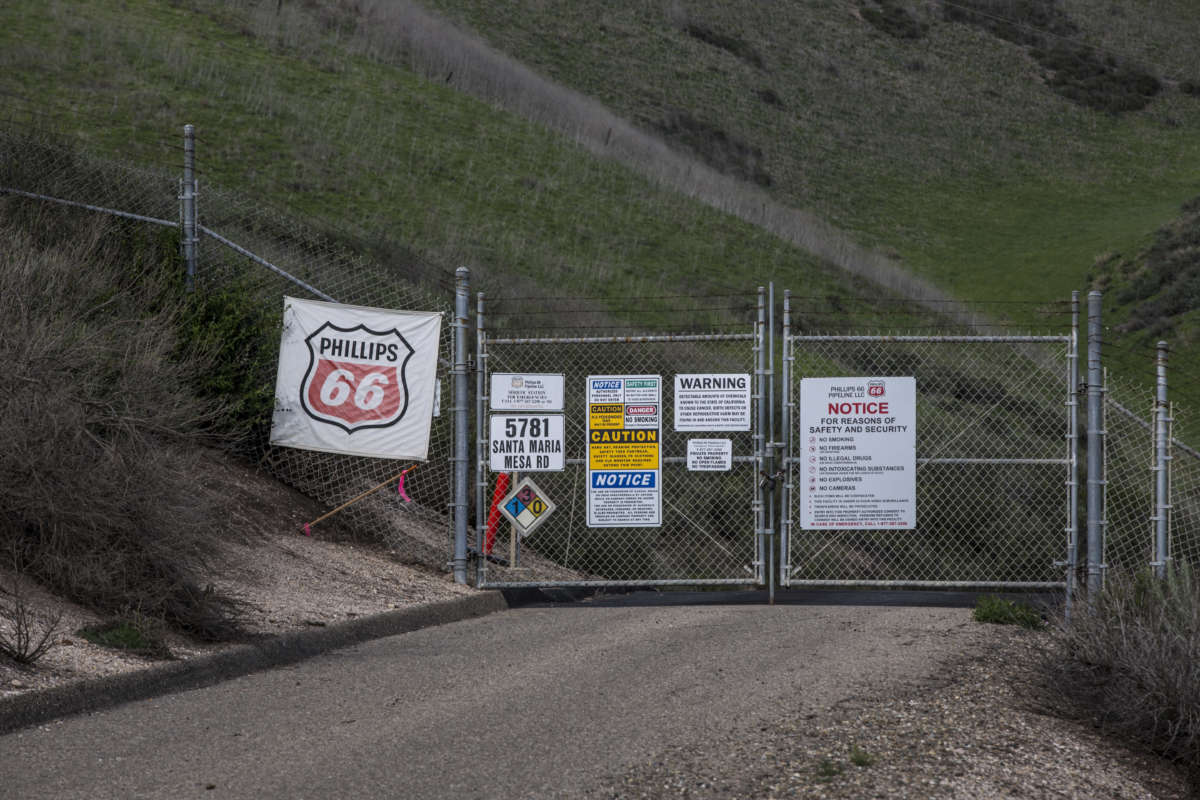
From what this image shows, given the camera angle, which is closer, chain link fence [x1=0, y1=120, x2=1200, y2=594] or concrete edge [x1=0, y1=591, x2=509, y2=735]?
concrete edge [x1=0, y1=591, x2=509, y2=735]

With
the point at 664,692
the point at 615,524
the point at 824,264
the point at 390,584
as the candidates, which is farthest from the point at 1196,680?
the point at 824,264

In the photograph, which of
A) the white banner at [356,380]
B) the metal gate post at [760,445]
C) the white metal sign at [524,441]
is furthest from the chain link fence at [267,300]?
the metal gate post at [760,445]

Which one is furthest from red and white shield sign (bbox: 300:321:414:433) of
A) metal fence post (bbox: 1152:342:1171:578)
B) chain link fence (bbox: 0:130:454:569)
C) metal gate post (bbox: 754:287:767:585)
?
metal fence post (bbox: 1152:342:1171:578)

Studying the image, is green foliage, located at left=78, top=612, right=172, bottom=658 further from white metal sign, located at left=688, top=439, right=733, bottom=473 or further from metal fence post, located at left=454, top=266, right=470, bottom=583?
white metal sign, located at left=688, top=439, right=733, bottom=473

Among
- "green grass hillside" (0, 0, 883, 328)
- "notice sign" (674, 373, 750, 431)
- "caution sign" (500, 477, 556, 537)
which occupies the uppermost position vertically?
"green grass hillside" (0, 0, 883, 328)

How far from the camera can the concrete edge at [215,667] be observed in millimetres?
6270

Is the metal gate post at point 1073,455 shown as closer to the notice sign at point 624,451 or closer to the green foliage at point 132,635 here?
the notice sign at point 624,451

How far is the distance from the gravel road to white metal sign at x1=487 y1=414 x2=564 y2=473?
2.08m

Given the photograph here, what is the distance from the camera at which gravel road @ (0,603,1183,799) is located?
17.6ft

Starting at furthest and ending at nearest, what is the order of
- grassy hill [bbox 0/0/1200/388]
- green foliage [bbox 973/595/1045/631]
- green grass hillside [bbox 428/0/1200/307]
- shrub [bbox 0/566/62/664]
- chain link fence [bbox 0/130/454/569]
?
green grass hillside [bbox 428/0/1200/307], grassy hill [bbox 0/0/1200/388], chain link fence [bbox 0/130/454/569], green foliage [bbox 973/595/1045/631], shrub [bbox 0/566/62/664]

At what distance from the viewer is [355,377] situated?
37.4 ft

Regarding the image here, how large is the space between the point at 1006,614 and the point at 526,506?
401 cm

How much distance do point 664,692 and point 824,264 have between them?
110 feet

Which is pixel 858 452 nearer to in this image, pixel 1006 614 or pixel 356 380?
pixel 1006 614
